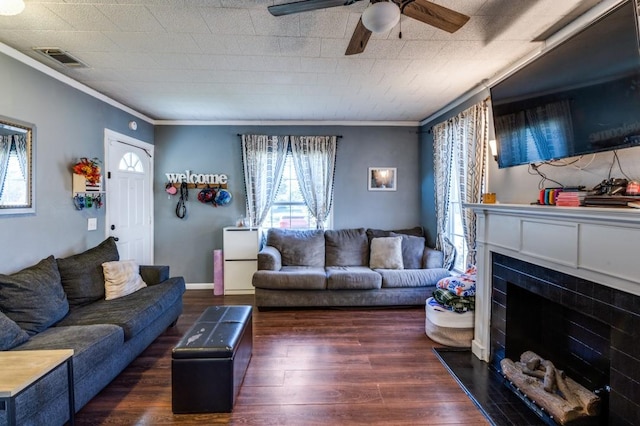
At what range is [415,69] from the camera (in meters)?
2.88

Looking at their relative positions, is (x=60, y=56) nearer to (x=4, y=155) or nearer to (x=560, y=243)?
(x=4, y=155)

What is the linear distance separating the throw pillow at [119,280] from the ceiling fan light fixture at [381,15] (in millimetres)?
3016

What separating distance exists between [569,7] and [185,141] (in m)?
4.58

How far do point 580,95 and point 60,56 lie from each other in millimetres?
3724

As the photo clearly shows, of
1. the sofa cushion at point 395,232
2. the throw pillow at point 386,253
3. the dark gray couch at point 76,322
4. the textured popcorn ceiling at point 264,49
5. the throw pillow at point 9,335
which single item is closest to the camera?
the dark gray couch at point 76,322

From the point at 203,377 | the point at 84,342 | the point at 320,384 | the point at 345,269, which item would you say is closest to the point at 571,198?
the point at 320,384

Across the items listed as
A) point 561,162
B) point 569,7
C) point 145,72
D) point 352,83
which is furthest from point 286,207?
point 569,7

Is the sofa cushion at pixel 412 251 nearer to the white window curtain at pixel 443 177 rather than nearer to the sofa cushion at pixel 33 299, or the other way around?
the white window curtain at pixel 443 177

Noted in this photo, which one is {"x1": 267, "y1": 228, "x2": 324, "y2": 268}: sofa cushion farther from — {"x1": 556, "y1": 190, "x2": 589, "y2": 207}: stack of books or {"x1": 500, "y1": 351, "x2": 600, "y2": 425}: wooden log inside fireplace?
{"x1": 556, "y1": 190, "x2": 589, "y2": 207}: stack of books

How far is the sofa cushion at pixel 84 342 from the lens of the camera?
1.93 meters

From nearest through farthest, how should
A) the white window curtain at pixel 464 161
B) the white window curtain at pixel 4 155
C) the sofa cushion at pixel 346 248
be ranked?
the white window curtain at pixel 4 155, the white window curtain at pixel 464 161, the sofa cushion at pixel 346 248

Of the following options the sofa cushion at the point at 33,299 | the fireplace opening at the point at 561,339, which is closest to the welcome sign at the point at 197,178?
the sofa cushion at the point at 33,299

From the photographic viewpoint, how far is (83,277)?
2809mm

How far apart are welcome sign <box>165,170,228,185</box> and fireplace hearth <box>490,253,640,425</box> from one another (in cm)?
377
